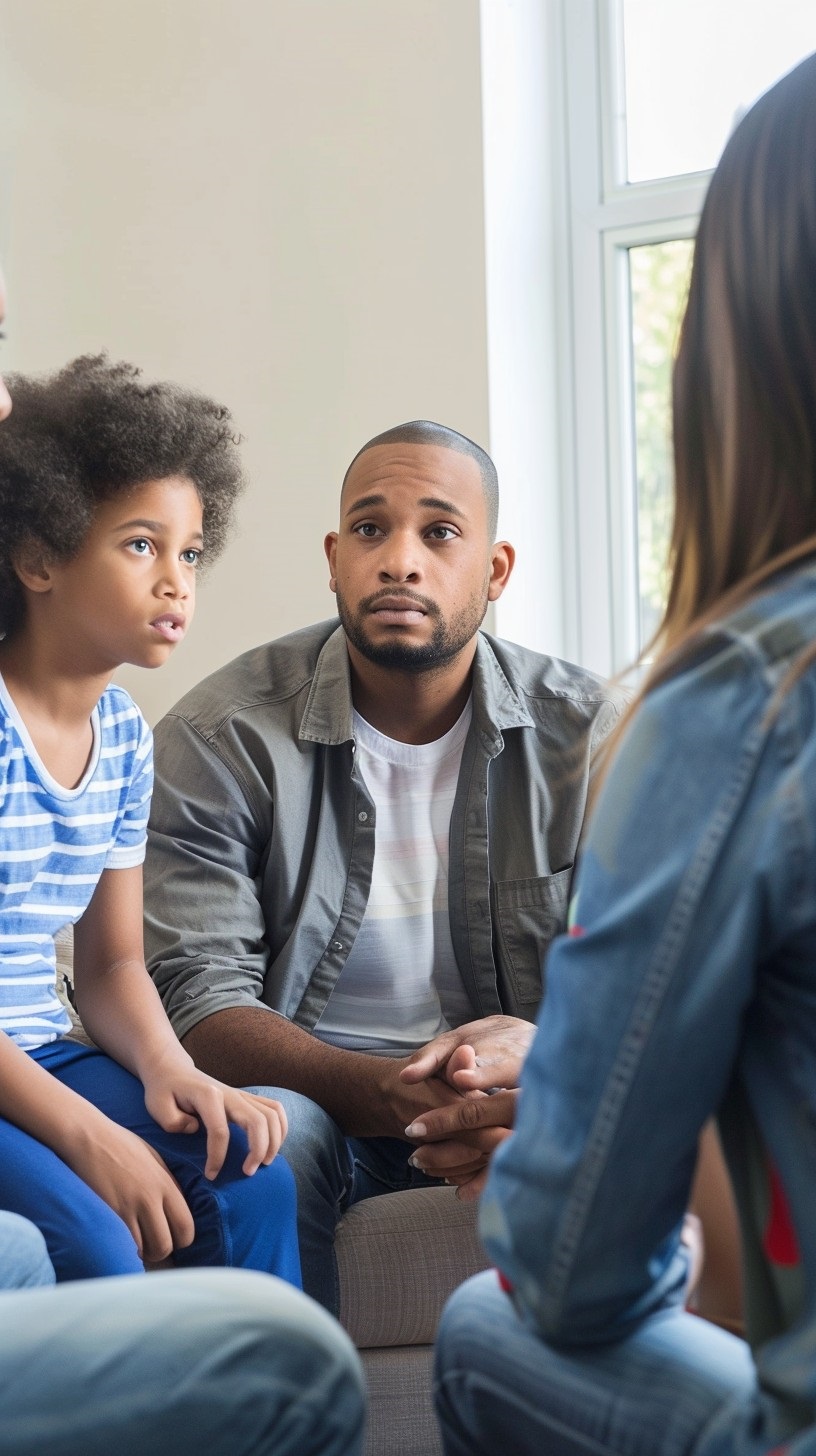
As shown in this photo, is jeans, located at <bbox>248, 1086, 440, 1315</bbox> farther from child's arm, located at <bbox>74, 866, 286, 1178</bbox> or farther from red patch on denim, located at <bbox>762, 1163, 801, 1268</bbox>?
red patch on denim, located at <bbox>762, 1163, 801, 1268</bbox>

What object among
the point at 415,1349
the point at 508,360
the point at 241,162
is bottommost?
the point at 415,1349

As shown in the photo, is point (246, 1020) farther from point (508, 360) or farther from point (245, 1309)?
point (508, 360)

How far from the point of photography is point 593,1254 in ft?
2.19

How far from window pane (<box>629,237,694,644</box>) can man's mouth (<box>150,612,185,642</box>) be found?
138 centimetres

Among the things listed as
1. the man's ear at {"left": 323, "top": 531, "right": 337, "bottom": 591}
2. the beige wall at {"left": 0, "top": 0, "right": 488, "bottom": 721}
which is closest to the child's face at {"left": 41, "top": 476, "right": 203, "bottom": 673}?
the man's ear at {"left": 323, "top": 531, "right": 337, "bottom": 591}

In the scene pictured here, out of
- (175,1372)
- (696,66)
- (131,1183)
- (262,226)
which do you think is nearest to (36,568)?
(131,1183)

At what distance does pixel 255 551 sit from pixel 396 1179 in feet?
4.17

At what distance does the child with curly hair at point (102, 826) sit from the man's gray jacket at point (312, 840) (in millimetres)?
340

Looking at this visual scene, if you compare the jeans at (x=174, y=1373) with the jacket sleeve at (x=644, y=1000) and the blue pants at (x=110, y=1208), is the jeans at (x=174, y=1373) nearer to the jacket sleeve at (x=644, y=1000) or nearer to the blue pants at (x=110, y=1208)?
the jacket sleeve at (x=644, y=1000)

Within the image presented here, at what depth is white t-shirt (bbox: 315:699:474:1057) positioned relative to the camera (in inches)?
75.9

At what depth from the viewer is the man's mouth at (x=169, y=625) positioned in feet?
4.77

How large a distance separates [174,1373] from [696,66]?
8.10 ft

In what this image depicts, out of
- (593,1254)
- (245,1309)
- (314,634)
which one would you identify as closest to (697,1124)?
(593,1254)

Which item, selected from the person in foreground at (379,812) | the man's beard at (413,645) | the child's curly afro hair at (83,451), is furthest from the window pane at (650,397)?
the child's curly afro hair at (83,451)
